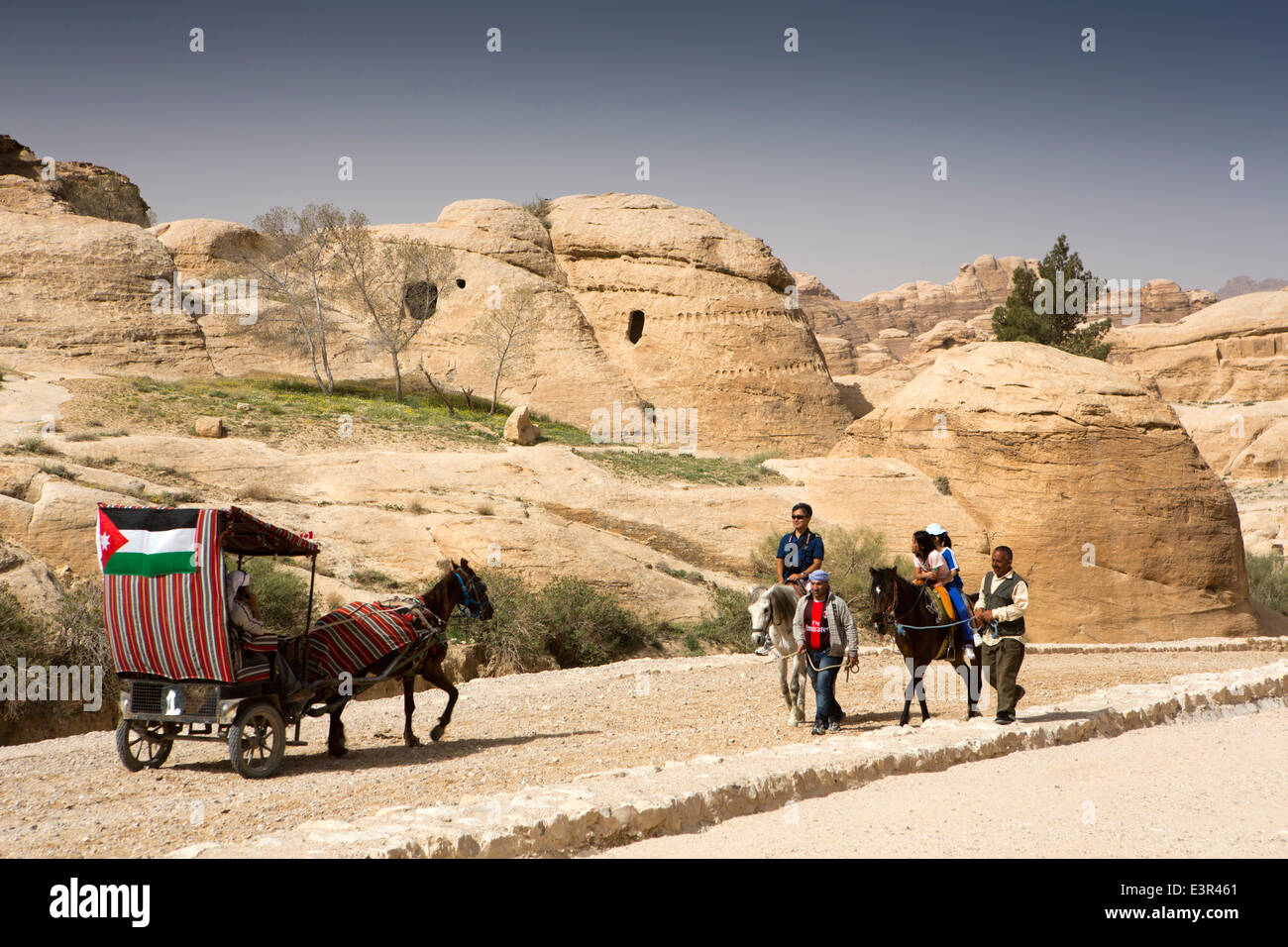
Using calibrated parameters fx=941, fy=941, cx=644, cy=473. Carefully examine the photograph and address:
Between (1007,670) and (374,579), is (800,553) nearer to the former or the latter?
(1007,670)

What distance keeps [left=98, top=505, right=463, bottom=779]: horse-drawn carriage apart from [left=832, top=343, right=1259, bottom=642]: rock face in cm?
1534

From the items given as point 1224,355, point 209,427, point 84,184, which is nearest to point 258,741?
point 209,427

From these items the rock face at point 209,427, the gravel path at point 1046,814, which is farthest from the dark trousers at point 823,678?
the rock face at point 209,427

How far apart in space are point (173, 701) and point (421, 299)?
33.3 meters

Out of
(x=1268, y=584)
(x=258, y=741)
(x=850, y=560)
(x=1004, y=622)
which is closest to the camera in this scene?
(x=258, y=741)

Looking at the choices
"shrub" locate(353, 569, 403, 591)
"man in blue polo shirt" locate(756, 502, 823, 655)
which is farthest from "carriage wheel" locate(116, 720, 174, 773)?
"shrub" locate(353, 569, 403, 591)

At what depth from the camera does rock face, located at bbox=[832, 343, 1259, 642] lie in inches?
774

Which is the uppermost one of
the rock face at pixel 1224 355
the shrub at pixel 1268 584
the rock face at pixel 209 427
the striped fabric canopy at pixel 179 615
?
the rock face at pixel 1224 355

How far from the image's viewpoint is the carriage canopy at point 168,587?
304 inches

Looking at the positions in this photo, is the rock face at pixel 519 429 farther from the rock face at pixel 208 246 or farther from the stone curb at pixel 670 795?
the stone curb at pixel 670 795

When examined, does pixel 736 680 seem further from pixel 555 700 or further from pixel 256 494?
pixel 256 494

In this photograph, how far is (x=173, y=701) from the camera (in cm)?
798

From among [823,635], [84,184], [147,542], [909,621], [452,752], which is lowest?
[452,752]

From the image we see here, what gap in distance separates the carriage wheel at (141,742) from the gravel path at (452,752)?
0.17 meters
